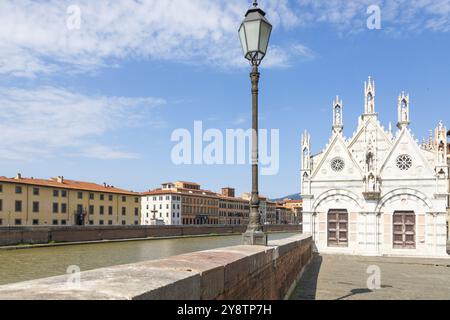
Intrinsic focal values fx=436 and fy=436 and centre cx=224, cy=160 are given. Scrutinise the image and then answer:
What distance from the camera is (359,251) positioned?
1107 inches

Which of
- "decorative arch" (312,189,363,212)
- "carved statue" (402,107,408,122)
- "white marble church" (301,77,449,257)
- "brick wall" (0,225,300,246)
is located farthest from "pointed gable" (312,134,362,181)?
"brick wall" (0,225,300,246)

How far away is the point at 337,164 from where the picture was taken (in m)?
29.1

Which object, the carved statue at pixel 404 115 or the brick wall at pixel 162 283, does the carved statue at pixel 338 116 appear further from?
the brick wall at pixel 162 283

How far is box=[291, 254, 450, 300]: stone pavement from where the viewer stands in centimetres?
1326

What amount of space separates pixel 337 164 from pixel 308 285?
50.7 feet

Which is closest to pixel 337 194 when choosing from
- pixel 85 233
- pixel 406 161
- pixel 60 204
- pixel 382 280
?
pixel 406 161

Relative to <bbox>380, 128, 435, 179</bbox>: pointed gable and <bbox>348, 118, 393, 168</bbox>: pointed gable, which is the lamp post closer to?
<bbox>348, 118, 393, 168</bbox>: pointed gable

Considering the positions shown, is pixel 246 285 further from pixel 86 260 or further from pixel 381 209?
pixel 86 260

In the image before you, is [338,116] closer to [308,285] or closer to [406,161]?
[406,161]

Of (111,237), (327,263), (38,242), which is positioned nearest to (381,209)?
(327,263)

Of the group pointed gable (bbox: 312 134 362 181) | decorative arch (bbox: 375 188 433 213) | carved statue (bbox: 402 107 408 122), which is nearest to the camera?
decorative arch (bbox: 375 188 433 213)

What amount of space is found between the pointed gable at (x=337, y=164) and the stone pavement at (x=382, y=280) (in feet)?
→ 18.9

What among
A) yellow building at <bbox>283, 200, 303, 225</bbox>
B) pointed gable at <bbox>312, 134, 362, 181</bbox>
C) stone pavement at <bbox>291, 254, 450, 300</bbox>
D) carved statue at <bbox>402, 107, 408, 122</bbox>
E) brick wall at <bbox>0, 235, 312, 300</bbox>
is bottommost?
yellow building at <bbox>283, 200, 303, 225</bbox>
